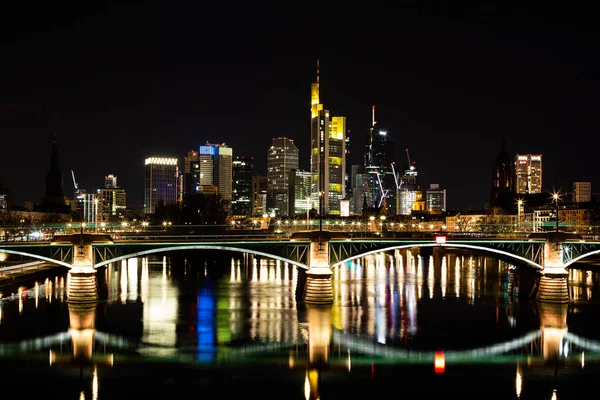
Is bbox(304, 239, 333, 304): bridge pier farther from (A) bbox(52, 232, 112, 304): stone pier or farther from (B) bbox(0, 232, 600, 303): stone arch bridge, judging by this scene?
(A) bbox(52, 232, 112, 304): stone pier

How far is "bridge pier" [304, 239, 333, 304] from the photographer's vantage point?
70.8 metres

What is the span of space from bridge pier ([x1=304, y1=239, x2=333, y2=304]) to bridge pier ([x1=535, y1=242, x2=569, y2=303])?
910 inches

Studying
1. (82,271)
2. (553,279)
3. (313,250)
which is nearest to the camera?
(82,271)

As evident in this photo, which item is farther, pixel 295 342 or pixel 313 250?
pixel 313 250

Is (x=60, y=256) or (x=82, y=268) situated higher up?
(x=60, y=256)

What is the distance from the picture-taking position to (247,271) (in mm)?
110125

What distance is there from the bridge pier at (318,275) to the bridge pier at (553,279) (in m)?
23.1

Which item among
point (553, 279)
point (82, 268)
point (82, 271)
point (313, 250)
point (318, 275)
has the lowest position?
point (553, 279)

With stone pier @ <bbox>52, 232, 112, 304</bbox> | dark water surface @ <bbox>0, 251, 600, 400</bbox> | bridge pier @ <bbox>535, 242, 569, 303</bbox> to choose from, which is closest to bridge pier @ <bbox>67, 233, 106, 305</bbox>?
stone pier @ <bbox>52, 232, 112, 304</bbox>

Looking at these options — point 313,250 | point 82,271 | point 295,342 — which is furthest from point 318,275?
point 82,271

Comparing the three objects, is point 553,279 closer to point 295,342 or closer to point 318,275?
point 318,275

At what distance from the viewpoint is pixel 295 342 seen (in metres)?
53.5

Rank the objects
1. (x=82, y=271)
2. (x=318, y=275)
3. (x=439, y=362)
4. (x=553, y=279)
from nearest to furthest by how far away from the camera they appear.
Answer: (x=439, y=362)
(x=82, y=271)
(x=318, y=275)
(x=553, y=279)

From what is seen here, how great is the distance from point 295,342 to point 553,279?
115 ft
